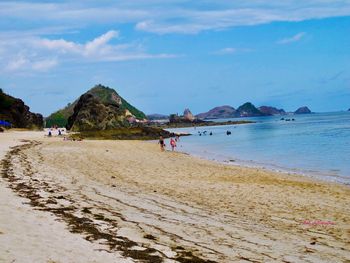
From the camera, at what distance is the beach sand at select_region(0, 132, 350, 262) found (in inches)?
319

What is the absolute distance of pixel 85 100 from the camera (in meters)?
104

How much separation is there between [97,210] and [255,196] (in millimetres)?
7611

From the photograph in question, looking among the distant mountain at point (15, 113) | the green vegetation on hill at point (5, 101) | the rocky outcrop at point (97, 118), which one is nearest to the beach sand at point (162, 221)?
the rocky outcrop at point (97, 118)

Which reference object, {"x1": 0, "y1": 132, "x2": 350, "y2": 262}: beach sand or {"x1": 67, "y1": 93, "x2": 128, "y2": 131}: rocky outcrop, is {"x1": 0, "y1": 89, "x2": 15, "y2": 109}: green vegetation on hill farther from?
{"x1": 0, "y1": 132, "x2": 350, "y2": 262}: beach sand

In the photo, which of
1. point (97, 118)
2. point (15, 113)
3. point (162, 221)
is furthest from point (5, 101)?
point (162, 221)

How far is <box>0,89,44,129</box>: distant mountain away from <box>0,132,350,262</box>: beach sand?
74210mm

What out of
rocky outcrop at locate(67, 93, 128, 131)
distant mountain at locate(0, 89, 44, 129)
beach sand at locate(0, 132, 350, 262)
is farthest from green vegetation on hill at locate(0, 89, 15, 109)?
beach sand at locate(0, 132, 350, 262)

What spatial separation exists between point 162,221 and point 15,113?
88.0 m

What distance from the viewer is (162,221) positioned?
11.0 m

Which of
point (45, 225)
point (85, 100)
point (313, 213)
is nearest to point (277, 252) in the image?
point (45, 225)

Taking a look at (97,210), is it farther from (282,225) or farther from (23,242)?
(282,225)

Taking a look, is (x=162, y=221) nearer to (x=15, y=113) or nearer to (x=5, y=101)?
(x=15, y=113)

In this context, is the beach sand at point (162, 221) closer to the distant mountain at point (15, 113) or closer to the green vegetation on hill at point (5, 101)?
the distant mountain at point (15, 113)

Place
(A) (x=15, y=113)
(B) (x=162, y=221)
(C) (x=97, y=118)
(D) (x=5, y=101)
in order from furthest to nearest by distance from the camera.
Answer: (C) (x=97, y=118) → (A) (x=15, y=113) → (D) (x=5, y=101) → (B) (x=162, y=221)
